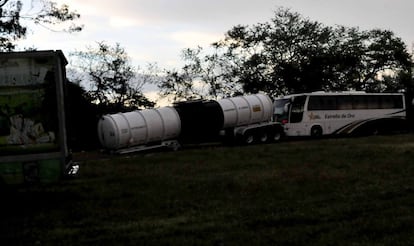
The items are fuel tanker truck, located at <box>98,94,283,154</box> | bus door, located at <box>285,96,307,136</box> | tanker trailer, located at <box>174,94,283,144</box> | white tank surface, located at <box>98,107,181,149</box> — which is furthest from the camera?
bus door, located at <box>285,96,307,136</box>

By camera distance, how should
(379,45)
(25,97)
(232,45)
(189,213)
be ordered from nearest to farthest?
(189,213)
(25,97)
(232,45)
(379,45)

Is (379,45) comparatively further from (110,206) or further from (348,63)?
(110,206)

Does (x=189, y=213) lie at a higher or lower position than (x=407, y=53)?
lower

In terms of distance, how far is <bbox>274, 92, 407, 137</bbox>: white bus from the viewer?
122 ft

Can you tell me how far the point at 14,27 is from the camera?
3023cm

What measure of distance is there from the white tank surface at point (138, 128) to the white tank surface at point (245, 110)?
3.49m

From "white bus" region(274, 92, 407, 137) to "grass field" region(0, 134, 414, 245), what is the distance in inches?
733

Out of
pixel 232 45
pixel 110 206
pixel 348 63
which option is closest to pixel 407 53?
pixel 348 63

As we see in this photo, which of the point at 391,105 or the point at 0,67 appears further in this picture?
the point at 391,105

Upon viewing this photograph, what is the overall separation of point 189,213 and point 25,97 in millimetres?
4016

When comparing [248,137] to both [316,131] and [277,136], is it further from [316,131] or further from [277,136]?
[316,131]

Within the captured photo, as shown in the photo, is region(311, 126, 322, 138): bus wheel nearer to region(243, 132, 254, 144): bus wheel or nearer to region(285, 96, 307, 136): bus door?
region(285, 96, 307, 136): bus door

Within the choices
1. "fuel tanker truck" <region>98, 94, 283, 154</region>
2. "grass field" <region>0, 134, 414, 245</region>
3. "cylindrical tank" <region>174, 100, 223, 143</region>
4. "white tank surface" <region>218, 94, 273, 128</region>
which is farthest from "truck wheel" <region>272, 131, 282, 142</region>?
"grass field" <region>0, 134, 414, 245</region>

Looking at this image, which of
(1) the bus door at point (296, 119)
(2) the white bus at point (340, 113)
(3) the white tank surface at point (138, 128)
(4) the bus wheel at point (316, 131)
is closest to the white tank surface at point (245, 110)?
(1) the bus door at point (296, 119)
